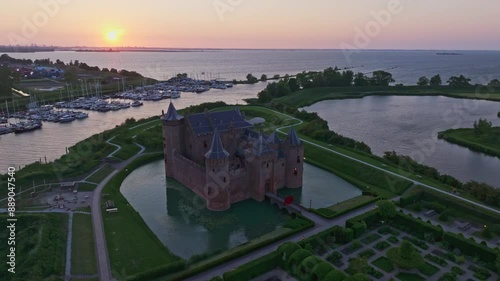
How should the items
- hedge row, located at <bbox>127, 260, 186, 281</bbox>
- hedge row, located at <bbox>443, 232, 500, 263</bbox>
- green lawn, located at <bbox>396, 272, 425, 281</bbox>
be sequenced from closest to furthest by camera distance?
hedge row, located at <bbox>127, 260, 186, 281</bbox>, green lawn, located at <bbox>396, 272, 425, 281</bbox>, hedge row, located at <bbox>443, 232, 500, 263</bbox>

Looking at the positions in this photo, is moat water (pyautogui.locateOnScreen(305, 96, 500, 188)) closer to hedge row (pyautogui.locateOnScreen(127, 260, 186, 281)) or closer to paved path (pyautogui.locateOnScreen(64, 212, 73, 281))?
hedge row (pyautogui.locateOnScreen(127, 260, 186, 281))

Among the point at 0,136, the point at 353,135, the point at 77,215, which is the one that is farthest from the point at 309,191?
the point at 0,136

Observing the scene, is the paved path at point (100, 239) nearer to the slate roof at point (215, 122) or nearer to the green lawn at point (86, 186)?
the green lawn at point (86, 186)

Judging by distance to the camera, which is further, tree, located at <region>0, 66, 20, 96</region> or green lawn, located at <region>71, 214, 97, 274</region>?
tree, located at <region>0, 66, 20, 96</region>

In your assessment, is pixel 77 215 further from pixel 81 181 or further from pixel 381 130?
pixel 381 130

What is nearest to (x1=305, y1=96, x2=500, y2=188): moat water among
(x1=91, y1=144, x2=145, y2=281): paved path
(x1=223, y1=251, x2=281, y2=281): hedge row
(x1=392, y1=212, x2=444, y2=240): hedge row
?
(x1=392, y1=212, x2=444, y2=240): hedge row
